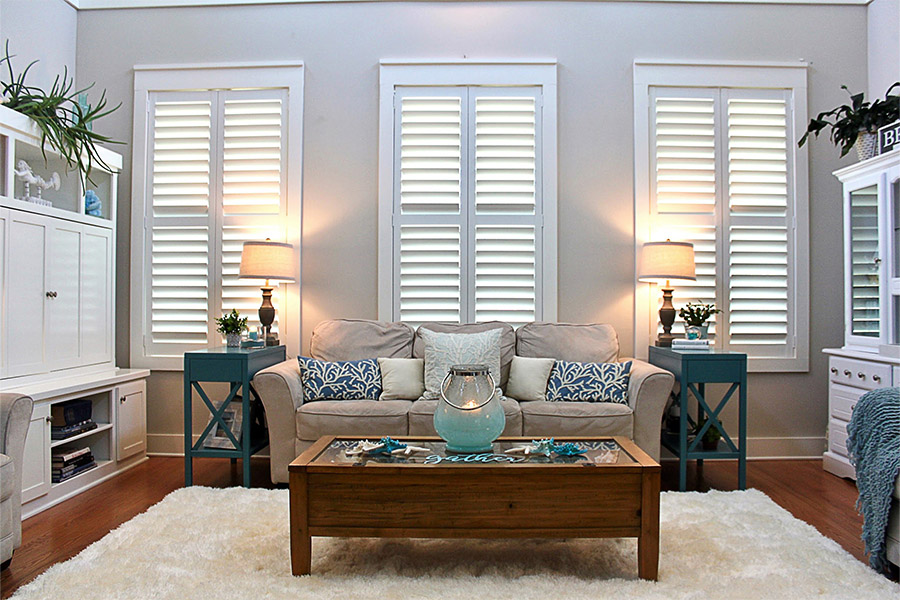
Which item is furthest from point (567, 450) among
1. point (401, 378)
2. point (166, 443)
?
point (166, 443)

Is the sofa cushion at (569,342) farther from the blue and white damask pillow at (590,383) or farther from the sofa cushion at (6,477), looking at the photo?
the sofa cushion at (6,477)

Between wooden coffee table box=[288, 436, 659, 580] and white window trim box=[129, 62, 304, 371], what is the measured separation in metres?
2.08

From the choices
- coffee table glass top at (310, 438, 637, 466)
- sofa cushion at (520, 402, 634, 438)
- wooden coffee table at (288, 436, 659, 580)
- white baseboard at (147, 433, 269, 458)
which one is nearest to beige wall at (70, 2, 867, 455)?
white baseboard at (147, 433, 269, 458)

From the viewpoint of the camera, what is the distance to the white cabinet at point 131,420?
3.65 metres

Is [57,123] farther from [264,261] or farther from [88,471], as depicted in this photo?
[88,471]

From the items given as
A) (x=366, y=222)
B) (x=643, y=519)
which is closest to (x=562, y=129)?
(x=366, y=222)

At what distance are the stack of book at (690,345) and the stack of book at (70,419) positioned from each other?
3454 millimetres

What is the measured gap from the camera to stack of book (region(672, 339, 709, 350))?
11.7ft

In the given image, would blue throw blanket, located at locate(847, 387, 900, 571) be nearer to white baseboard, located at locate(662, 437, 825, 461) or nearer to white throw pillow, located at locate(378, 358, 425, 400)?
white baseboard, located at locate(662, 437, 825, 461)

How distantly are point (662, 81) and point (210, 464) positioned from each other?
398 cm

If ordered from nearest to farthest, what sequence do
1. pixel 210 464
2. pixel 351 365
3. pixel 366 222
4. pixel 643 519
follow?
pixel 643 519, pixel 351 365, pixel 210 464, pixel 366 222

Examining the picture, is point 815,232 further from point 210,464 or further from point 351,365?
point 210,464

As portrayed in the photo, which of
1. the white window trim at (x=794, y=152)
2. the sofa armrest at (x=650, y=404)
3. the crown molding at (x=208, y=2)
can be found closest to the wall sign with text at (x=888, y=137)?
the white window trim at (x=794, y=152)

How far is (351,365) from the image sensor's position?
141 inches
